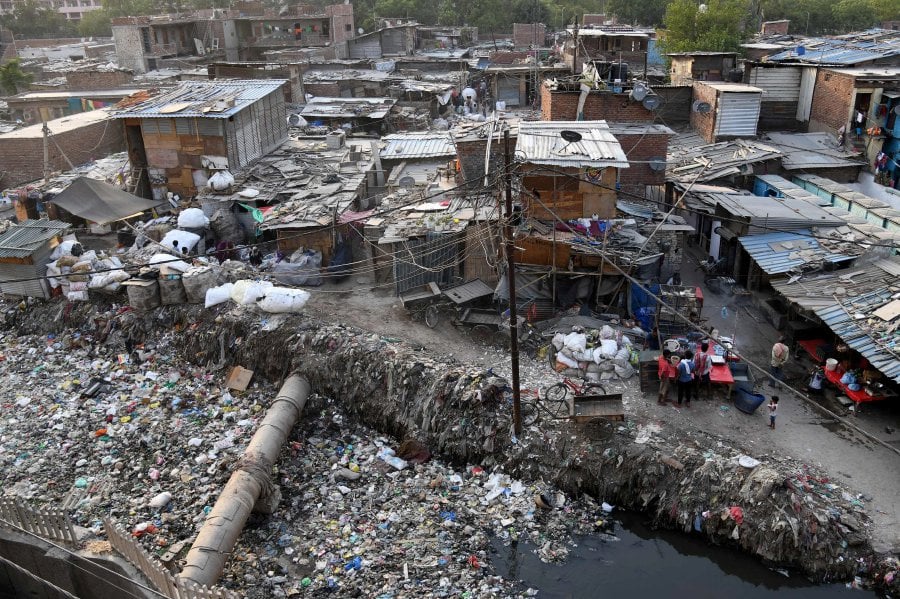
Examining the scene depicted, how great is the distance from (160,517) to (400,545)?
381cm

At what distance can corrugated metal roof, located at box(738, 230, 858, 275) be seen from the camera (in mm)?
13656

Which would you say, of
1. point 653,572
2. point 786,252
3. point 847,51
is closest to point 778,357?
point 786,252

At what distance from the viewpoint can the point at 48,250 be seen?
16.0 metres

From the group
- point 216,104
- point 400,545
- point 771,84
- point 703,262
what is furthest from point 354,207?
point 771,84

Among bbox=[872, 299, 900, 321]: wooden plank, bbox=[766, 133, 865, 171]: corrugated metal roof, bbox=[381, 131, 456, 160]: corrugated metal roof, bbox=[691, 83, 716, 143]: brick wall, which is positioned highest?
bbox=[691, 83, 716, 143]: brick wall

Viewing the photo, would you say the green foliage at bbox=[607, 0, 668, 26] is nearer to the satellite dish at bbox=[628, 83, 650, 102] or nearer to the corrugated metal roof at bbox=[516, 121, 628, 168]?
the satellite dish at bbox=[628, 83, 650, 102]

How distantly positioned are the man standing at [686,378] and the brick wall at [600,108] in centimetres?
996

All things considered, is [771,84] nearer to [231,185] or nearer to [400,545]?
[231,185]

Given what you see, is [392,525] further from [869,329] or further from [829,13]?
[829,13]

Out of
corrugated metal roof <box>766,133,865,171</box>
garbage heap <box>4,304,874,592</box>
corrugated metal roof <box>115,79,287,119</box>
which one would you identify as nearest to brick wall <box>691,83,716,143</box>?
corrugated metal roof <box>766,133,865,171</box>

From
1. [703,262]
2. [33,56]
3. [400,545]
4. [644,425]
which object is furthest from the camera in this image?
[33,56]

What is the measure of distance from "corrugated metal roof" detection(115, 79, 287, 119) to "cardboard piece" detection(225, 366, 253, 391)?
8.84m

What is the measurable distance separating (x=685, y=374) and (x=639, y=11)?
46126 millimetres

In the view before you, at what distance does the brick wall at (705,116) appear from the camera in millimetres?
21984
